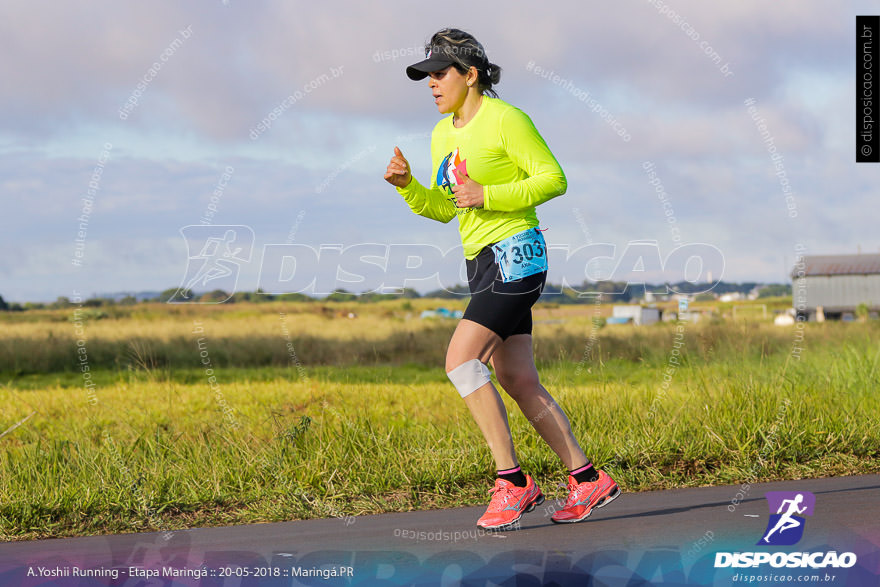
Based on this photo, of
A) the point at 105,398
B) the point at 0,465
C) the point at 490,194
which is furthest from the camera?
the point at 105,398

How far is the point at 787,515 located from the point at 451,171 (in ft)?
7.93

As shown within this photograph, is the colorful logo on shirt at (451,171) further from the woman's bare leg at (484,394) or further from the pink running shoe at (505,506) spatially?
the pink running shoe at (505,506)

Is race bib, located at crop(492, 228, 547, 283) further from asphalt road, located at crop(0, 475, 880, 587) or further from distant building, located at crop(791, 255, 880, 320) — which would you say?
distant building, located at crop(791, 255, 880, 320)

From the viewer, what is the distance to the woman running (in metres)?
4.31

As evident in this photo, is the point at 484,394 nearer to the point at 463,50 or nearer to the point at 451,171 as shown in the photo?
the point at 451,171

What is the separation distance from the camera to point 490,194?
421cm

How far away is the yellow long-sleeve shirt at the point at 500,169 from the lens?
4238 millimetres

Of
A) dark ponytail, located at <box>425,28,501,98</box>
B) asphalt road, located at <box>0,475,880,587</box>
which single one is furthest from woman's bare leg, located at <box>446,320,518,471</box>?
dark ponytail, located at <box>425,28,501,98</box>

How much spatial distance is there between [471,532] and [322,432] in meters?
1.86

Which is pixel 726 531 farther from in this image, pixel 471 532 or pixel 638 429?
pixel 638 429

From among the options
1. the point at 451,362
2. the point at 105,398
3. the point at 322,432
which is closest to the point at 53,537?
the point at 322,432

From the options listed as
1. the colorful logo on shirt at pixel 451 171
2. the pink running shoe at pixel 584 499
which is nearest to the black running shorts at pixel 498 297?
the colorful logo on shirt at pixel 451 171

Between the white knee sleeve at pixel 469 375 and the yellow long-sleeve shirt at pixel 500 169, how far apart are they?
0.56m

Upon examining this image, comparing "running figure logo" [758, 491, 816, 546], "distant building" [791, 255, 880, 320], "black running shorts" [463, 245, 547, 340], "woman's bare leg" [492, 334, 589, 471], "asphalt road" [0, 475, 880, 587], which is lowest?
"distant building" [791, 255, 880, 320]
